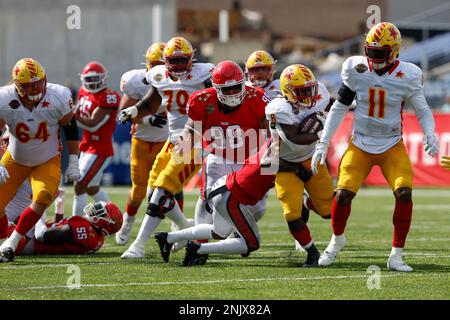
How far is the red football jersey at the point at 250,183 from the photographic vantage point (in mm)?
6758

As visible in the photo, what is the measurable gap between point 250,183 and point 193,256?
→ 2.11 feet

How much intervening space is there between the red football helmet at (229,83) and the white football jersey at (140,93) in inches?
66.7

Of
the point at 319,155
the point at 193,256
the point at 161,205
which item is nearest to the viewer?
the point at 319,155

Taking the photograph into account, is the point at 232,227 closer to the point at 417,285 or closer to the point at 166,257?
the point at 166,257

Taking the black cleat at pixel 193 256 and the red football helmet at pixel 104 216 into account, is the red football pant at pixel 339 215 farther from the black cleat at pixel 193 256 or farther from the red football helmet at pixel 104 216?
the red football helmet at pixel 104 216

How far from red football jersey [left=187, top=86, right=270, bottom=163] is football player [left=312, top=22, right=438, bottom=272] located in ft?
1.84

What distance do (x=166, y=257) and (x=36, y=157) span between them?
1251 mm

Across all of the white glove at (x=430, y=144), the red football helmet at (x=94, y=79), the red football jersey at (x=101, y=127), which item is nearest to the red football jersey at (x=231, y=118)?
the white glove at (x=430, y=144)

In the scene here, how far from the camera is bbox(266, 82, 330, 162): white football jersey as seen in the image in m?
6.79

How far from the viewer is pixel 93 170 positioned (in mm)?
9734

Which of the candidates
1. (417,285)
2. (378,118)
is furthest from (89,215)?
(417,285)

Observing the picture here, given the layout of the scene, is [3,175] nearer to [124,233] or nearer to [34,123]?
[34,123]

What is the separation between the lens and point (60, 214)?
9633 mm

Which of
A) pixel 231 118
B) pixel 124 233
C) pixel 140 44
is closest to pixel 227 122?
pixel 231 118
